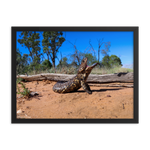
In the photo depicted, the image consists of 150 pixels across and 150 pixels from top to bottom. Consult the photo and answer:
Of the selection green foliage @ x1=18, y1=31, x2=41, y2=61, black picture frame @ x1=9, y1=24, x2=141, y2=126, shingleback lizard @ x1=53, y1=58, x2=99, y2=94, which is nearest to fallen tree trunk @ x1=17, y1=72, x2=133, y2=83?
shingleback lizard @ x1=53, y1=58, x2=99, y2=94

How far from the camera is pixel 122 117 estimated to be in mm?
2404

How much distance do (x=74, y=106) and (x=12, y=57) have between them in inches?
71.0

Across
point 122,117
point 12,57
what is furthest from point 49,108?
point 122,117

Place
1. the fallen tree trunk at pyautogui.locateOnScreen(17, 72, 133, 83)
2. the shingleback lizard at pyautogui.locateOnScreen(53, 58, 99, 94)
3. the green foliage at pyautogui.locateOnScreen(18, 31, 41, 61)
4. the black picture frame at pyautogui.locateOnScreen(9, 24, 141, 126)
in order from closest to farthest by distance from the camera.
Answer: the black picture frame at pyautogui.locateOnScreen(9, 24, 141, 126) → the green foliage at pyautogui.locateOnScreen(18, 31, 41, 61) → the shingleback lizard at pyautogui.locateOnScreen(53, 58, 99, 94) → the fallen tree trunk at pyautogui.locateOnScreen(17, 72, 133, 83)

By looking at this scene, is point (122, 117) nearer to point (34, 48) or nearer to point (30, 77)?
point (34, 48)

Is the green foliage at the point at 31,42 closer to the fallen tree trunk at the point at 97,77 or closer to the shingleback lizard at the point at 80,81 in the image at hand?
the shingleback lizard at the point at 80,81

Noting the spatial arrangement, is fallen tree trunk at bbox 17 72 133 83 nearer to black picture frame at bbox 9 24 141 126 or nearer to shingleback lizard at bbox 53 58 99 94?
shingleback lizard at bbox 53 58 99 94
